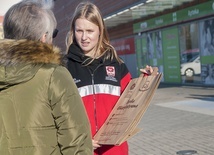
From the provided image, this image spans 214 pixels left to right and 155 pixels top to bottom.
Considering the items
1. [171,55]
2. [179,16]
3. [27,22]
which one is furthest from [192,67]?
[27,22]

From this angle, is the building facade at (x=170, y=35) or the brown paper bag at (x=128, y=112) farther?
the building facade at (x=170, y=35)

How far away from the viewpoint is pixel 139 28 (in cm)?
2383

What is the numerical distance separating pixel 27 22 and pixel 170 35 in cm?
1876

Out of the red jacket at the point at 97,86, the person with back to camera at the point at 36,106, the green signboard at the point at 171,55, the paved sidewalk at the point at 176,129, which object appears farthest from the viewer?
the green signboard at the point at 171,55

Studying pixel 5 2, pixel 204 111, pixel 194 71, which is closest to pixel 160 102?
pixel 204 111

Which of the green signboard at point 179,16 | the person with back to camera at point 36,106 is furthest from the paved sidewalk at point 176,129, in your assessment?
the person with back to camera at point 36,106

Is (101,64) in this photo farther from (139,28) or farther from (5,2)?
(139,28)

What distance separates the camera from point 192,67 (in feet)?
61.6

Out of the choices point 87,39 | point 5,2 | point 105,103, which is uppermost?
point 5,2

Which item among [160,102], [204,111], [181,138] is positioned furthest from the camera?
[160,102]

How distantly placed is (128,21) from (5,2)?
20714 millimetres

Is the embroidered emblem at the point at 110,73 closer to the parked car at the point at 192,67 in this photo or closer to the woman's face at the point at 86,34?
the woman's face at the point at 86,34

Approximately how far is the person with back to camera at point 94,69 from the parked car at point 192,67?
15.4 metres

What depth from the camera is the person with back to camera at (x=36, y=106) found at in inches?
81.5
